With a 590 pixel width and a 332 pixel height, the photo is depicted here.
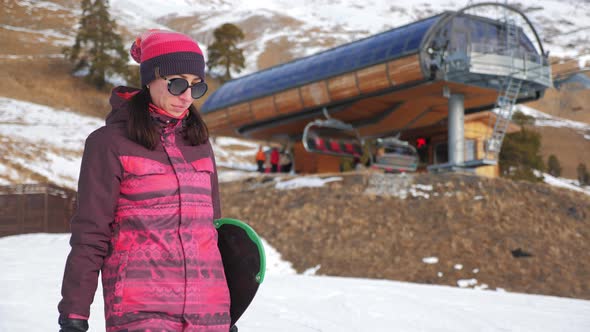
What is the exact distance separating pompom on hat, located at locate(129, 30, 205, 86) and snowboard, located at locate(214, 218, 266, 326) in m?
0.71

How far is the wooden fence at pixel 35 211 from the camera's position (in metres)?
16.9

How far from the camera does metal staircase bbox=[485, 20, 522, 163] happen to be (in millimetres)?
24406

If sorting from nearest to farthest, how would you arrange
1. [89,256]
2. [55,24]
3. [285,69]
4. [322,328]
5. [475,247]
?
[89,256], [322,328], [475,247], [285,69], [55,24]

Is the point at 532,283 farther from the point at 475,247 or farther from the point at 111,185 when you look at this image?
the point at 111,185

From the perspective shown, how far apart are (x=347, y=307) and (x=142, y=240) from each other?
6.03 m

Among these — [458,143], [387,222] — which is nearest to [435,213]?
[387,222]

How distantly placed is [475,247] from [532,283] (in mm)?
2064

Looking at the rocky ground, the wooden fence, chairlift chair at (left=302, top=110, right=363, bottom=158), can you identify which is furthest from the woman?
chairlift chair at (left=302, top=110, right=363, bottom=158)

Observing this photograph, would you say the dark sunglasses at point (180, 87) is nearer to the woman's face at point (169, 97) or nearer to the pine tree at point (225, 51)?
the woman's face at point (169, 97)

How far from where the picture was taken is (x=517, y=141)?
39.9m

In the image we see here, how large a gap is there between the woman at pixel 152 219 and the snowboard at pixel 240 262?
5.6 inches

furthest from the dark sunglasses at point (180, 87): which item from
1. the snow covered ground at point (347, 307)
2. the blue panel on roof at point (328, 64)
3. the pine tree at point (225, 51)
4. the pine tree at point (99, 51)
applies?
the pine tree at point (225, 51)

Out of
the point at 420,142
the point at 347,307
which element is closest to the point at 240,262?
the point at 347,307

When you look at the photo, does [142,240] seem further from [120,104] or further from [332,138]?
[332,138]
